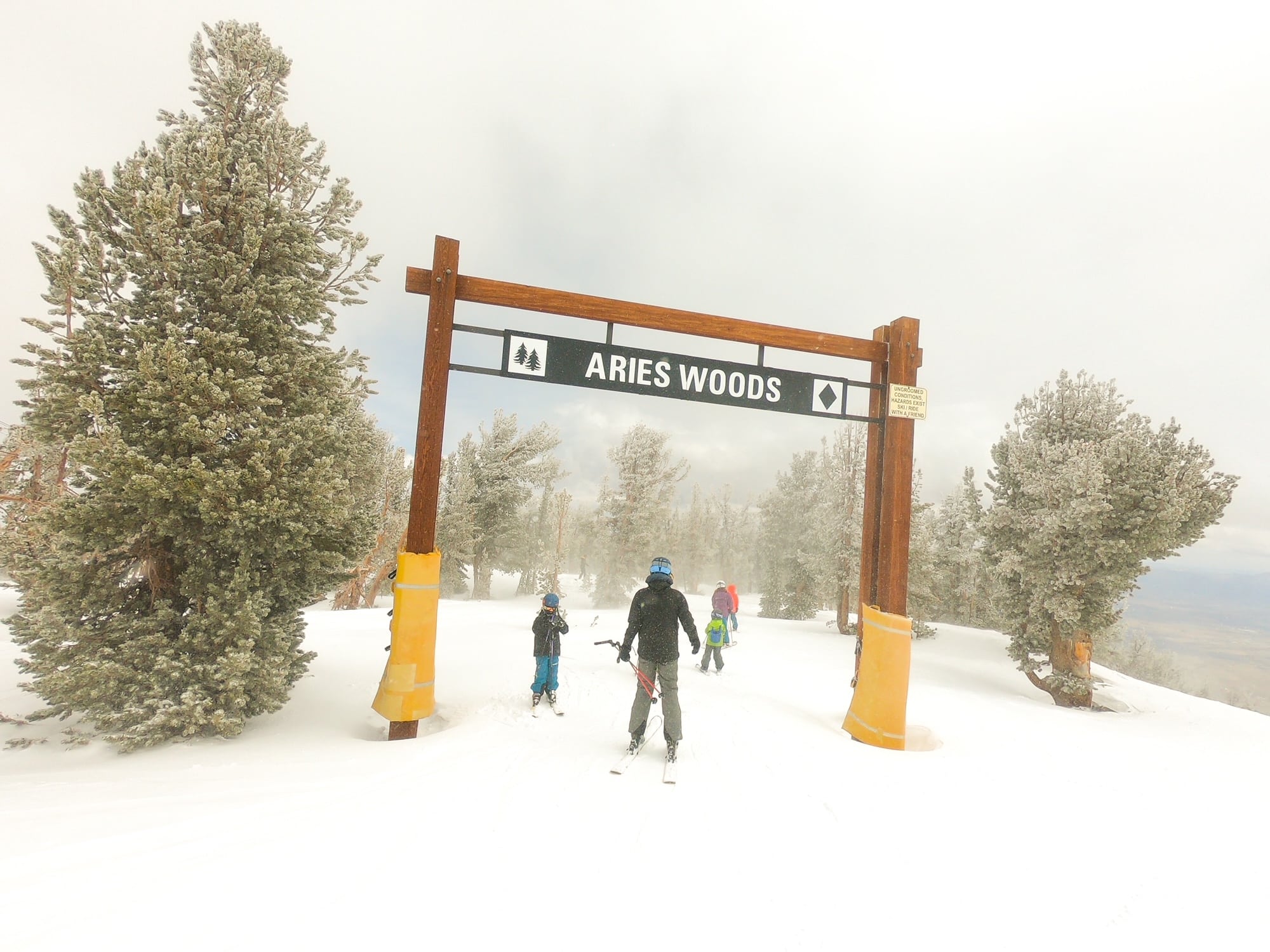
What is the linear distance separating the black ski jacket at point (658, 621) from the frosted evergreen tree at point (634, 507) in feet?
89.6

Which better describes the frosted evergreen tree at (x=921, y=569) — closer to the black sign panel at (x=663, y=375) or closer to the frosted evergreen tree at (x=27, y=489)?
the black sign panel at (x=663, y=375)

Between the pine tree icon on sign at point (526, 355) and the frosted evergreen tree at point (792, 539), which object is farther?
the frosted evergreen tree at point (792, 539)

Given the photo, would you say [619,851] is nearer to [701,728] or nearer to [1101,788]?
[701,728]

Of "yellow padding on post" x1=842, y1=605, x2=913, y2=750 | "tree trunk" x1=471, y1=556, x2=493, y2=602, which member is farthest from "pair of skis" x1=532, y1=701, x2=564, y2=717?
"tree trunk" x1=471, y1=556, x2=493, y2=602

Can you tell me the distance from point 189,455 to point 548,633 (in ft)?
15.8

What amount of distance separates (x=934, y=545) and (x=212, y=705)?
1151 inches

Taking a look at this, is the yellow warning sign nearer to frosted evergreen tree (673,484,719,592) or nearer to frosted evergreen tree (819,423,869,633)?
frosted evergreen tree (819,423,869,633)

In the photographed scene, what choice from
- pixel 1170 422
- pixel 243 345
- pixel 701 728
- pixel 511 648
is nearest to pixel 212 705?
pixel 243 345

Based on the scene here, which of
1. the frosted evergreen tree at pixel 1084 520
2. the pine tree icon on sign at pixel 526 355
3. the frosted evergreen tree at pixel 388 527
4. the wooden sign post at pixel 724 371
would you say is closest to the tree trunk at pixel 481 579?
the frosted evergreen tree at pixel 388 527

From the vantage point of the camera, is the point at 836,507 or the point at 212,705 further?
the point at 836,507

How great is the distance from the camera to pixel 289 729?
608 cm

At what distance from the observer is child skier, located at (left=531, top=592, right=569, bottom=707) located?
7566 mm

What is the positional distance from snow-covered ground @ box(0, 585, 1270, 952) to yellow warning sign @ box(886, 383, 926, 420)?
414 centimetres

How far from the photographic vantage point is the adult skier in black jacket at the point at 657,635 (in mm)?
5527
